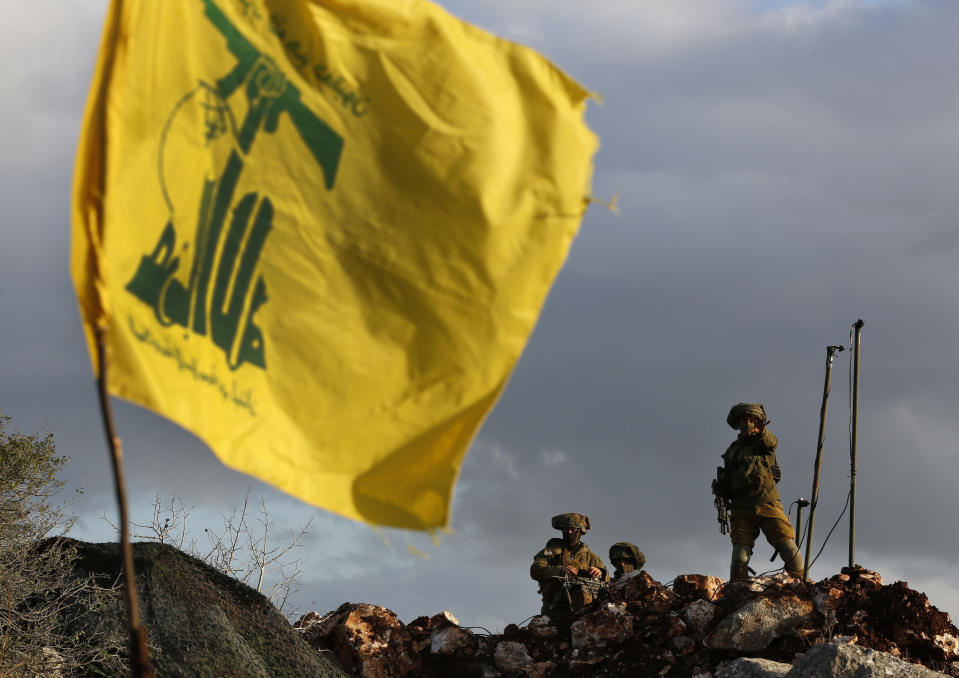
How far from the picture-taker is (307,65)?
5078mm

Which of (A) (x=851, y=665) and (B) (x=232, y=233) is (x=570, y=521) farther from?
(B) (x=232, y=233)

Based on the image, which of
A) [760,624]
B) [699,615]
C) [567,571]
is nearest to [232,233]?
[760,624]

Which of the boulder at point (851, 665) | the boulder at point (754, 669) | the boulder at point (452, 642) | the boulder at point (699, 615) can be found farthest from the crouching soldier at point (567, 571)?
the boulder at point (851, 665)

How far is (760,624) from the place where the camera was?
37.1 ft

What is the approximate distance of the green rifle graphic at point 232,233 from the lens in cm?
463

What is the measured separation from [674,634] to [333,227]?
805 cm

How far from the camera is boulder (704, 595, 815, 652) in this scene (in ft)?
36.9

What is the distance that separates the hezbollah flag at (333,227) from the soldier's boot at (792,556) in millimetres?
8000

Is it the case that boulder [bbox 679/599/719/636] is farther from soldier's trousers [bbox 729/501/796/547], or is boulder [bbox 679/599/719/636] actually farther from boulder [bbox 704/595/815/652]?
soldier's trousers [bbox 729/501/796/547]

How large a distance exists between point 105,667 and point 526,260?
23.0 feet

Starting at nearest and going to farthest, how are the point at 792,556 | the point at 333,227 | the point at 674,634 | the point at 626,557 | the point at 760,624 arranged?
1. the point at 333,227
2. the point at 760,624
3. the point at 674,634
4. the point at 792,556
5. the point at 626,557

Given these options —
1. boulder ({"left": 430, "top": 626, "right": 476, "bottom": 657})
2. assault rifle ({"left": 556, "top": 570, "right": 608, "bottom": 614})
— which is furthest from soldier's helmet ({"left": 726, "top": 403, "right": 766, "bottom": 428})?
boulder ({"left": 430, "top": 626, "right": 476, "bottom": 657})

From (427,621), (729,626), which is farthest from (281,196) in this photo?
(427,621)

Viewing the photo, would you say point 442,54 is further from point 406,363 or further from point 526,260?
point 406,363
